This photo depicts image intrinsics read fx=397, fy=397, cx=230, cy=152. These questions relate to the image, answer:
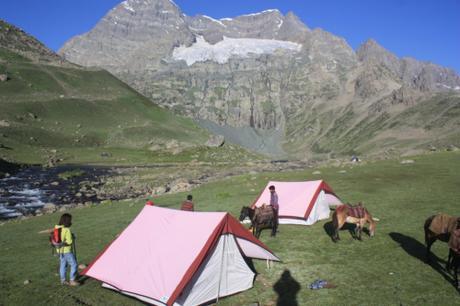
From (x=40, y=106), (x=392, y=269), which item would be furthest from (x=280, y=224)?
(x=40, y=106)

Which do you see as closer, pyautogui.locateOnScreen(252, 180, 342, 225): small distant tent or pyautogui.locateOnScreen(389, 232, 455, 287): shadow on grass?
pyautogui.locateOnScreen(389, 232, 455, 287): shadow on grass

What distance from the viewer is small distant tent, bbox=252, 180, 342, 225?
24.4 metres

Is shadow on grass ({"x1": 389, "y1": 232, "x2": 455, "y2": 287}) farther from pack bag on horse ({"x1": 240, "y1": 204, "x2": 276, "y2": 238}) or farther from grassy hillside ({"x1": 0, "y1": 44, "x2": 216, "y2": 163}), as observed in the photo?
grassy hillside ({"x1": 0, "y1": 44, "x2": 216, "y2": 163})

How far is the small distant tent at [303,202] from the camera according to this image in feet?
80.2

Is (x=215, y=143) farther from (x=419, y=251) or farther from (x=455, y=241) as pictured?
(x=455, y=241)

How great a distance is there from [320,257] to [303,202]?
7010 mm

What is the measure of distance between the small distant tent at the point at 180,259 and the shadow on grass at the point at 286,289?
1.08 metres

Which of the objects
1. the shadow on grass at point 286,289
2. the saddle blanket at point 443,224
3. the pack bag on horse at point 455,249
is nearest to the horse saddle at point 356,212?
the saddle blanket at point 443,224

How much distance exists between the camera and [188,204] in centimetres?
2209

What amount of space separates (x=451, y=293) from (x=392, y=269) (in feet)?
8.96

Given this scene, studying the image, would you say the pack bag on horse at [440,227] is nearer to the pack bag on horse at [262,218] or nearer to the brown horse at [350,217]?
the brown horse at [350,217]

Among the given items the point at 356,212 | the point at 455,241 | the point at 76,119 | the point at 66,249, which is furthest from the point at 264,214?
the point at 76,119

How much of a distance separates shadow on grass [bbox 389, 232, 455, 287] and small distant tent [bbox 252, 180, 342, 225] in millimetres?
5223

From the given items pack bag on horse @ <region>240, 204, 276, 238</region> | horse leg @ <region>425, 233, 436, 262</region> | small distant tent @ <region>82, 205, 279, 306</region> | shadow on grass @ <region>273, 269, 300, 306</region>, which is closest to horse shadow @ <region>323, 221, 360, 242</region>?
pack bag on horse @ <region>240, 204, 276, 238</region>
